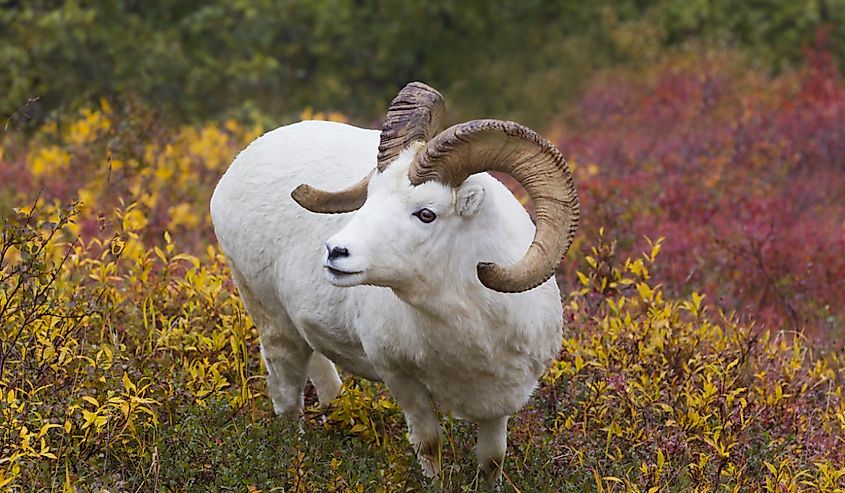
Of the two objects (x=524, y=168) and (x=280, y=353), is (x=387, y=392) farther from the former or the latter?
(x=524, y=168)

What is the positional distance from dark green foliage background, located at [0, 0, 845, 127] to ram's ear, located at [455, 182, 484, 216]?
29.9 feet

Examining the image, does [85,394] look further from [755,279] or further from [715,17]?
[715,17]

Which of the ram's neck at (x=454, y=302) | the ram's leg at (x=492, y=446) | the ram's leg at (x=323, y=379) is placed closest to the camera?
the ram's neck at (x=454, y=302)

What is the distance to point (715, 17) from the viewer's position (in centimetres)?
1642

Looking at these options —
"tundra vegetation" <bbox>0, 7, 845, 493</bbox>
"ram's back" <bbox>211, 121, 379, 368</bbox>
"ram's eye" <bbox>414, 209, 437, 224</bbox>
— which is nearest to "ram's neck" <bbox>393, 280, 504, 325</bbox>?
"ram's eye" <bbox>414, 209, 437, 224</bbox>

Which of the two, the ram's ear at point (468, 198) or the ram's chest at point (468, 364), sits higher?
the ram's ear at point (468, 198)

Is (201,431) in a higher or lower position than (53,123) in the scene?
higher

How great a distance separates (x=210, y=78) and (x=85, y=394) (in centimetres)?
1001

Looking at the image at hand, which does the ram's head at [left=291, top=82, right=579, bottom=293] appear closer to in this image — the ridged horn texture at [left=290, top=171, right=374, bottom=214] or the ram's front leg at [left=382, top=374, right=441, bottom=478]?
the ridged horn texture at [left=290, top=171, right=374, bottom=214]

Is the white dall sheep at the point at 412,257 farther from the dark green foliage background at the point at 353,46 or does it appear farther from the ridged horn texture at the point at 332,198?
the dark green foliage background at the point at 353,46

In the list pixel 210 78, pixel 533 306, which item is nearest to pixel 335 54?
pixel 210 78

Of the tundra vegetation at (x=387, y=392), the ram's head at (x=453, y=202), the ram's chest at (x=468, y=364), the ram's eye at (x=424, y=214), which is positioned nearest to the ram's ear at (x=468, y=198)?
the ram's head at (x=453, y=202)

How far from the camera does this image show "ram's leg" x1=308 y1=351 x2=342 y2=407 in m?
5.98

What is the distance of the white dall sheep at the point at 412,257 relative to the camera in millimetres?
4203
